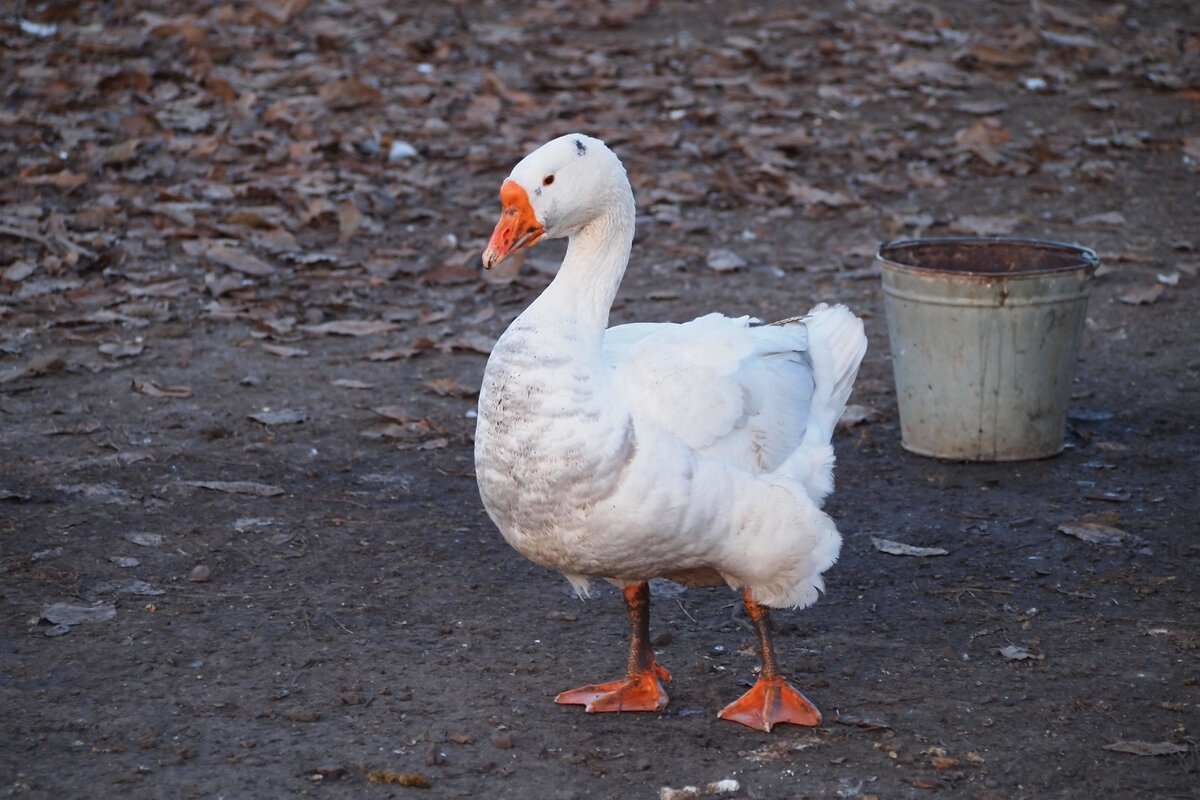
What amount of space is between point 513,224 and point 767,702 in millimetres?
1493

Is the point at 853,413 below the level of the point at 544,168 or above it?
below

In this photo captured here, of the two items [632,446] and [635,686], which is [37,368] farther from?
[632,446]

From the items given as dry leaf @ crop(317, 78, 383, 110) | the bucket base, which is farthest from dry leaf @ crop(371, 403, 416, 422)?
dry leaf @ crop(317, 78, 383, 110)

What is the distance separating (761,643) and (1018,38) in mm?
9899

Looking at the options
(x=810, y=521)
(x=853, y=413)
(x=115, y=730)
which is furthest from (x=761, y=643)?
(x=853, y=413)

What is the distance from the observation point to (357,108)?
33.4ft

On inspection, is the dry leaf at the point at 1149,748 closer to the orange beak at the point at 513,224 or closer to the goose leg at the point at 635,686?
the goose leg at the point at 635,686

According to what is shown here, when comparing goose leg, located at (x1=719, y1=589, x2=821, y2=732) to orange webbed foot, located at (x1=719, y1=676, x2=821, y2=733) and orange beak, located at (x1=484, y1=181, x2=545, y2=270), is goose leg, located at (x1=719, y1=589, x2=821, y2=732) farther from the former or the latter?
orange beak, located at (x1=484, y1=181, x2=545, y2=270)

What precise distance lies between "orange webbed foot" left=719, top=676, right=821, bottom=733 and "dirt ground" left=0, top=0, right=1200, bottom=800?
5 cm

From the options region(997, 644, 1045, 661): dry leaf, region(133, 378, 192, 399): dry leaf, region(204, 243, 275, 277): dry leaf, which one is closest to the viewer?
region(997, 644, 1045, 661): dry leaf

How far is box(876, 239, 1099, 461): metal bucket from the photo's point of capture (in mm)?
5133

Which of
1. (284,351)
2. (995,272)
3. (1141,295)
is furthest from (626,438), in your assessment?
(1141,295)

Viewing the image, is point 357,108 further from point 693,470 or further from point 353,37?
point 693,470

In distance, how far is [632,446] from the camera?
328 centimetres
